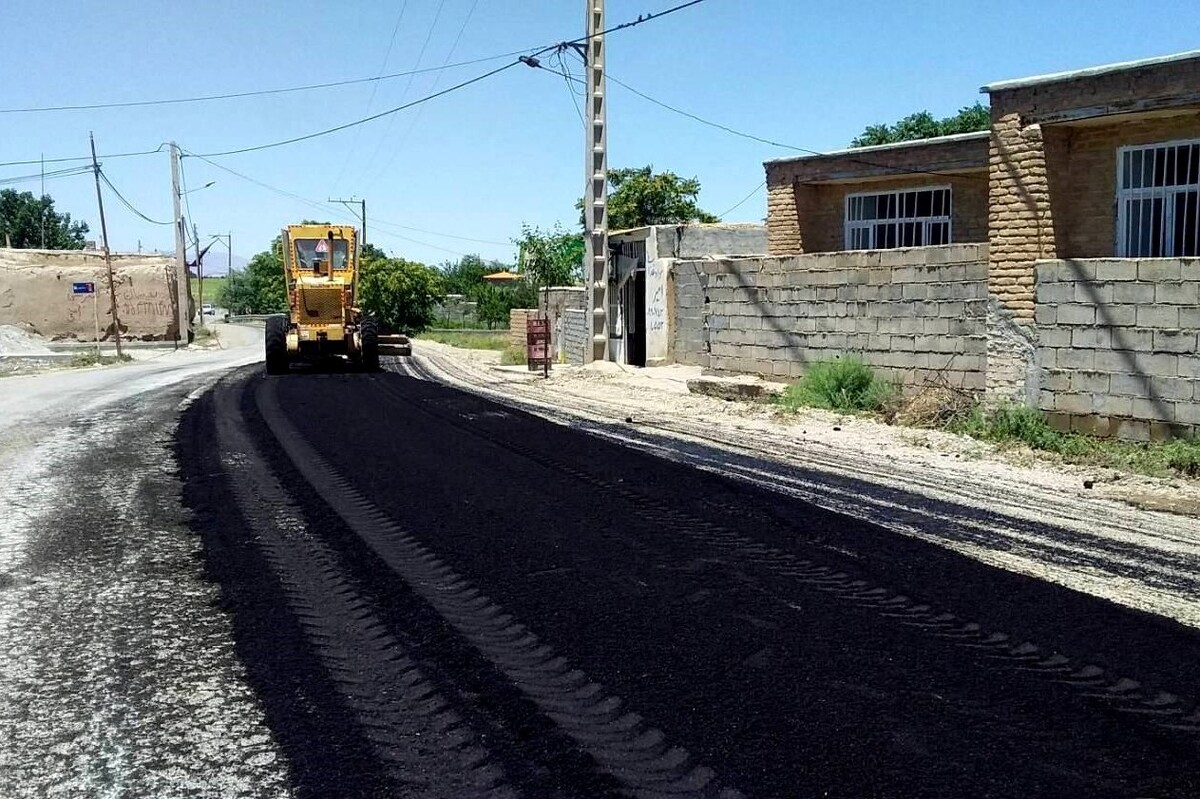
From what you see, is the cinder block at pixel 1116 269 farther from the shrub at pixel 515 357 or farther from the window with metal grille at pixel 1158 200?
the shrub at pixel 515 357

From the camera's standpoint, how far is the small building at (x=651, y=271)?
24.5 meters

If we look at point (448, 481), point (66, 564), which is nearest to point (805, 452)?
point (448, 481)

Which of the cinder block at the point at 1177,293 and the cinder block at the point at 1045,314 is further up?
the cinder block at the point at 1177,293

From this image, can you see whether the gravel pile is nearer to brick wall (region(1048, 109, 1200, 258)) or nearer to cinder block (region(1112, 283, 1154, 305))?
brick wall (region(1048, 109, 1200, 258))

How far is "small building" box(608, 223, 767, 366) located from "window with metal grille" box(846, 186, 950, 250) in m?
4.20

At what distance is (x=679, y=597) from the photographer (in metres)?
6.16

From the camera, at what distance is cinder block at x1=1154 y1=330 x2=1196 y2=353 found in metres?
11.2

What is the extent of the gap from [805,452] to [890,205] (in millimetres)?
10409

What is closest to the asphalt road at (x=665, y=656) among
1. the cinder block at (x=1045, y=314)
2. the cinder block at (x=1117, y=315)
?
the cinder block at (x=1117, y=315)

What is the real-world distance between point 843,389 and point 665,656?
36.6ft

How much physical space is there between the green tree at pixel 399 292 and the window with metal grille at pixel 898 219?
124 ft

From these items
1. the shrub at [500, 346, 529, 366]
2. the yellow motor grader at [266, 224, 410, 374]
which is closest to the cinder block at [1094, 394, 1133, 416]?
the yellow motor grader at [266, 224, 410, 374]

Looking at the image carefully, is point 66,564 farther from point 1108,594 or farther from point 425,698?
point 1108,594

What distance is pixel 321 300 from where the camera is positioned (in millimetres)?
25969
